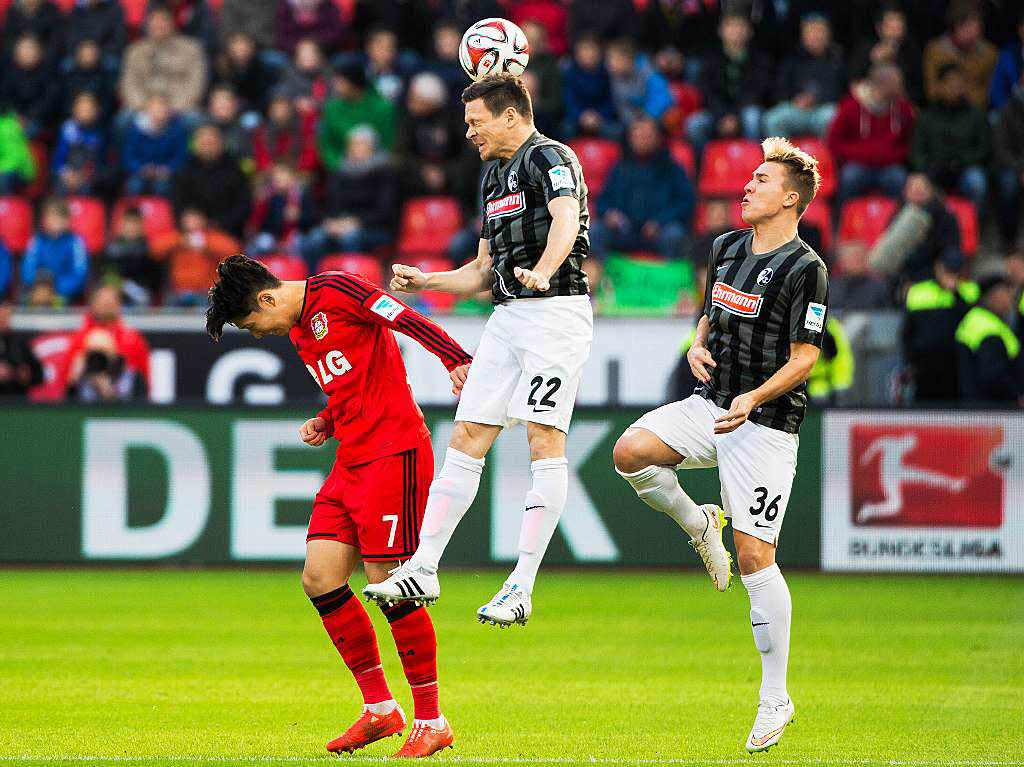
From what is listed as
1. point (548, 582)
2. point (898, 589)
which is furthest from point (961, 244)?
point (548, 582)

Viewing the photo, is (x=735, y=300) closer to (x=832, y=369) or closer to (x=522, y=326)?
(x=522, y=326)

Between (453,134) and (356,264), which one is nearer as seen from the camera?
(356,264)

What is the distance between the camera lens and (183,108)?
1794 centimetres

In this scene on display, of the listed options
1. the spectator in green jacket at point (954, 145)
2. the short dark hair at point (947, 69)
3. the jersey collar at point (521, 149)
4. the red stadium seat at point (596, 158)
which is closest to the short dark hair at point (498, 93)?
the jersey collar at point (521, 149)

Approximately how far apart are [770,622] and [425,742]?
151cm

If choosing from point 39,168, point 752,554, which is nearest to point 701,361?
point 752,554

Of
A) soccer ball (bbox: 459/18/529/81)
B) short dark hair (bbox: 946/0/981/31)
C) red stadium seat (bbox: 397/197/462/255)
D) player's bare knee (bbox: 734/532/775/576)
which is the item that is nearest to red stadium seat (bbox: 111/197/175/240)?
red stadium seat (bbox: 397/197/462/255)

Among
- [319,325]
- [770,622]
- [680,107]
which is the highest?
[680,107]

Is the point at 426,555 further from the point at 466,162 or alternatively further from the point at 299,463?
the point at 466,162

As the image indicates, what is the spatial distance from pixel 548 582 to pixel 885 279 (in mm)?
4601

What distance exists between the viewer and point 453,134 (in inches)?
661

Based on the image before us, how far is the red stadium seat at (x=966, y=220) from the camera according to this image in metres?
15.6

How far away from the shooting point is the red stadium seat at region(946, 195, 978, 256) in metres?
15.6

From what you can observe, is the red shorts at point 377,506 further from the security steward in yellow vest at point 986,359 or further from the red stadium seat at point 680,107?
the red stadium seat at point 680,107
